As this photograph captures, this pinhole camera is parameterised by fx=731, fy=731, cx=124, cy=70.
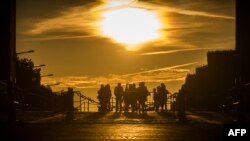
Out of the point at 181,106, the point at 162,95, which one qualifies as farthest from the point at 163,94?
the point at 181,106

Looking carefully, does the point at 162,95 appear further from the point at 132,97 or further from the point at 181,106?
the point at 181,106

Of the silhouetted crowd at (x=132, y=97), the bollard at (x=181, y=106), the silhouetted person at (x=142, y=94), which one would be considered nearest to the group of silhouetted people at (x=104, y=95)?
the silhouetted crowd at (x=132, y=97)

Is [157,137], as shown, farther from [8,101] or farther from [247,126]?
[8,101]

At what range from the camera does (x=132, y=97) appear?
35281mm

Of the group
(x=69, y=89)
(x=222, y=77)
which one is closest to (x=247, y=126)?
(x=69, y=89)

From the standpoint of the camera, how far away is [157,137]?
47.0 ft

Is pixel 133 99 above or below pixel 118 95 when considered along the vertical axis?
below

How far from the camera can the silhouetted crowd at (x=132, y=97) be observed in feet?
115

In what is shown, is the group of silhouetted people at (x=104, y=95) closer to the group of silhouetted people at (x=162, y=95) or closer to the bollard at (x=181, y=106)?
the group of silhouetted people at (x=162, y=95)

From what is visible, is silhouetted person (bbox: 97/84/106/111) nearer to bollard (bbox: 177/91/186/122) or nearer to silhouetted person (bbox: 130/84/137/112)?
silhouetted person (bbox: 130/84/137/112)

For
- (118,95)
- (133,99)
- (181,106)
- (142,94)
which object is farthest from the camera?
(118,95)

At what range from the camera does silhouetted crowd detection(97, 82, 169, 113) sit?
115ft

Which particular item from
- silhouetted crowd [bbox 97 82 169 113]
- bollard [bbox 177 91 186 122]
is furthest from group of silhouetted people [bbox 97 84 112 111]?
bollard [bbox 177 91 186 122]

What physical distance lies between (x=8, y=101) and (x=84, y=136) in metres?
5.61
